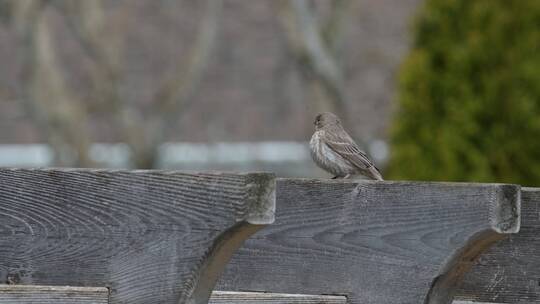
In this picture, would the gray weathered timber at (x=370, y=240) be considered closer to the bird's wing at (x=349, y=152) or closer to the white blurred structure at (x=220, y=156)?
the bird's wing at (x=349, y=152)

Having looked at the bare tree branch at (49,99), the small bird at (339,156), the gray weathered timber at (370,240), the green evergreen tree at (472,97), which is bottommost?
the gray weathered timber at (370,240)

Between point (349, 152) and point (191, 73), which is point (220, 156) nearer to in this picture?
point (191, 73)

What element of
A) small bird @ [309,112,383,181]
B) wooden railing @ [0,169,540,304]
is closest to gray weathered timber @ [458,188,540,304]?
wooden railing @ [0,169,540,304]

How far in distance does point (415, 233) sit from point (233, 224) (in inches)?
22.4

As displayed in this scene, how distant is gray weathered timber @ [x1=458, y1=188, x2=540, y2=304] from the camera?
2.83 meters

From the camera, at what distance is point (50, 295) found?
7.88 feet

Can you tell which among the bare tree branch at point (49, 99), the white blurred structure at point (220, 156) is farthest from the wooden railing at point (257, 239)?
the white blurred structure at point (220, 156)

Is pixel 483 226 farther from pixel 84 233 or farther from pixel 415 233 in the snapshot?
pixel 84 233

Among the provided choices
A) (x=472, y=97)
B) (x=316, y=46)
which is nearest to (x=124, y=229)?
(x=472, y=97)

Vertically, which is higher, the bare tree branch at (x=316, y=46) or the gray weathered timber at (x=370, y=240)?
the bare tree branch at (x=316, y=46)

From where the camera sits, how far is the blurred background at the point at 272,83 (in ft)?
28.6

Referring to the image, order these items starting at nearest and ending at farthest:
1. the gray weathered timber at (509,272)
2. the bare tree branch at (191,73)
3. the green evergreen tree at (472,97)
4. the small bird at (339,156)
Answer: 1. the gray weathered timber at (509,272)
2. the small bird at (339,156)
3. the green evergreen tree at (472,97)
4. the bare tree branch at (191,73)

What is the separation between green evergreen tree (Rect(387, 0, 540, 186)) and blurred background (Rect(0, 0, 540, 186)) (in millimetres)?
11

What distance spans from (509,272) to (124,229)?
41.0 inches
